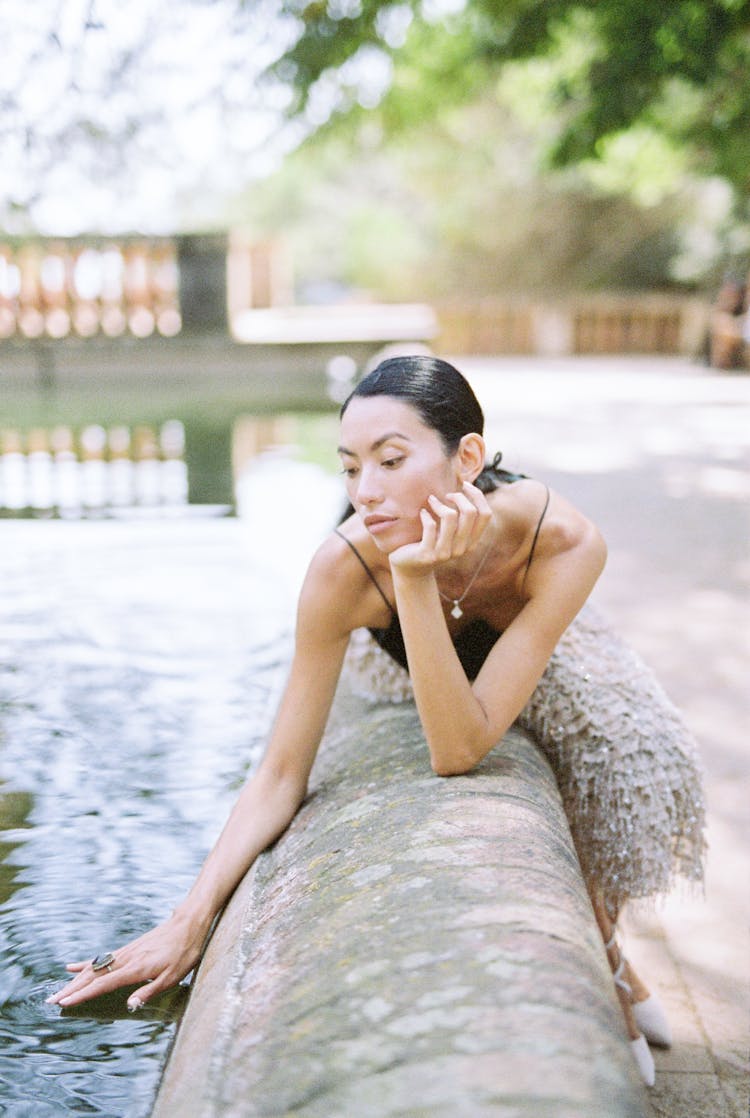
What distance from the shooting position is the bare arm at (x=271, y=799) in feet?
7.05

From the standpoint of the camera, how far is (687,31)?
838cm

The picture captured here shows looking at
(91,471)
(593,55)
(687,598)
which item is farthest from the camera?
(593,55)

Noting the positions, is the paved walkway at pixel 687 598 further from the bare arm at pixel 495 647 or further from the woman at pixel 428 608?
the bare arm at pixel 495 647

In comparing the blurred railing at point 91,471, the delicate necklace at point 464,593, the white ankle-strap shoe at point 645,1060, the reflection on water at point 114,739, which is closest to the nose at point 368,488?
the delicate necklace at point 464,593

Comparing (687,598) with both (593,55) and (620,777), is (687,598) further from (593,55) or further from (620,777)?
(593,55)

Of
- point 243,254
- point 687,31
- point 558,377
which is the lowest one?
point 558,377

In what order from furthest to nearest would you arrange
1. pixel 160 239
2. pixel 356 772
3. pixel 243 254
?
pixel 243 254, pixel 160 239, pixel 356 772

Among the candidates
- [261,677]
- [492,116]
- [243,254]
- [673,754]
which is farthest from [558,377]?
[673,754]

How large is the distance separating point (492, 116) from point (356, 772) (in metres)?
22.8

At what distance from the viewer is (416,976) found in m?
1.40

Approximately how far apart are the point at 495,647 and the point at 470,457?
383 mm

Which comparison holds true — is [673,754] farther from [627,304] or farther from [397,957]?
[627,304]

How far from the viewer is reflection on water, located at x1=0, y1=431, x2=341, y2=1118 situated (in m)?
→ 2.03

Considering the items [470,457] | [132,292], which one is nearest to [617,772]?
[470,457]
